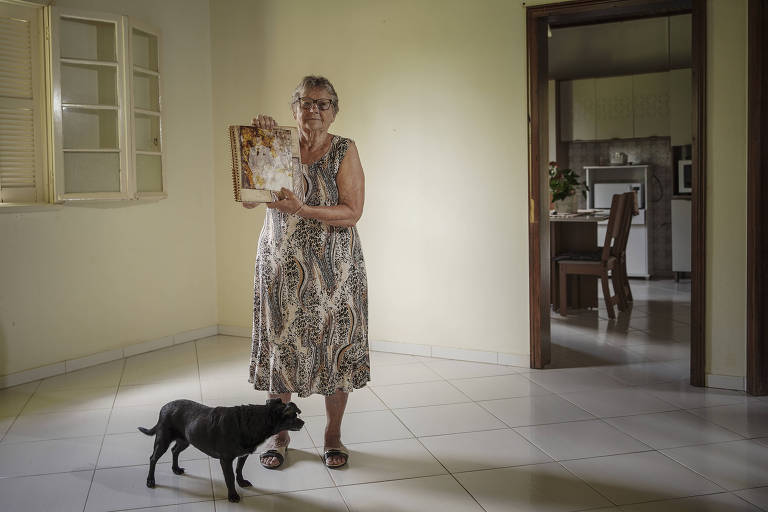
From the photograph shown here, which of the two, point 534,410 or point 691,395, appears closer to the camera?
point 534,410

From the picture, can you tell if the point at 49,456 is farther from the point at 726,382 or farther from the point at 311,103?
the point at 726,382

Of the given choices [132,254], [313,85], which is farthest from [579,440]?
[132,254]

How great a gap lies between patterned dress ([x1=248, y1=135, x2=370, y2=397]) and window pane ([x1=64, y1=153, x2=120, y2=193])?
2067 millimetres

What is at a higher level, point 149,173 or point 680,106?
point 680,106

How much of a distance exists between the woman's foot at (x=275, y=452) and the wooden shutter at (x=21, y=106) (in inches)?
89.8

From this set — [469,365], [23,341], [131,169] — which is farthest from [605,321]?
[23,341]

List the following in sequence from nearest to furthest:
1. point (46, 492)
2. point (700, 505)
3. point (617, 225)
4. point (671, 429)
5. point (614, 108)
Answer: point (700, 505) → point (46, 492) → point (671, 429) → point (617, 225) → point (614, 108)

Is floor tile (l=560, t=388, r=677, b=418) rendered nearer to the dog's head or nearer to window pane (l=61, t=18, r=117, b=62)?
the dog's head

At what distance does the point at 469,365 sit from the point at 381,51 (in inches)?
82.3

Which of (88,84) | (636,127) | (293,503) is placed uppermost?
(636,127)

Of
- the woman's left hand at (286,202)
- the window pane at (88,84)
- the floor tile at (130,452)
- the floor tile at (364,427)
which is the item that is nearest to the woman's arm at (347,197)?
the woman's left hand at (286,202)

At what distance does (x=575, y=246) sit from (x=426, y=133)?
243 cm

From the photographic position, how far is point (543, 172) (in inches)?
175

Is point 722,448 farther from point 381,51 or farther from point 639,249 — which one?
point 639,249
